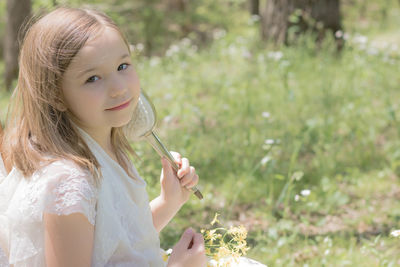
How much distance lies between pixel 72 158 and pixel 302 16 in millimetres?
3876

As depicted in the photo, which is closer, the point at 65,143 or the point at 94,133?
the point at 65,143

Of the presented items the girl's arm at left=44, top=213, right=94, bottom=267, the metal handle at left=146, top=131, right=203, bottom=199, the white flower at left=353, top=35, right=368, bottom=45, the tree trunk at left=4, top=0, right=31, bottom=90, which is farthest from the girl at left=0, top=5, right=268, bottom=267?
the tree trunk at left=4, top=0, right=31, bottom=90

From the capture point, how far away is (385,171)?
2805 mm

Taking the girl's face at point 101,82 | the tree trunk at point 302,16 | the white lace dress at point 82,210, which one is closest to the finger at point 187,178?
the white lace dress at point 82,210

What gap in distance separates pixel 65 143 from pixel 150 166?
1502mm

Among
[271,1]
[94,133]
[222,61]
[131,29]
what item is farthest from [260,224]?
[131,29]

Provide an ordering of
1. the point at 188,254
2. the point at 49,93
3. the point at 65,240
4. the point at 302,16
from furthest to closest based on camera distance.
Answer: the point at 302,16, the point at 188,254, the point at 49,93, the point at 65,240

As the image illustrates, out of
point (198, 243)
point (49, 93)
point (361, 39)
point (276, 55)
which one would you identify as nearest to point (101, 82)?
point (49, 93)

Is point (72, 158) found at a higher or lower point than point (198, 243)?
higher

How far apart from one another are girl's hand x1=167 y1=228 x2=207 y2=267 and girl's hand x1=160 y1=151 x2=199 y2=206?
0.74ft

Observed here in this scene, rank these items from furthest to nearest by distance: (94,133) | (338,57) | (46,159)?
(338,57) < (94,133) < (46,159)

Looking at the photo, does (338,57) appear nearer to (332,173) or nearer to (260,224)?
(332,173)

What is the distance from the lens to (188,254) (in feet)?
4.15

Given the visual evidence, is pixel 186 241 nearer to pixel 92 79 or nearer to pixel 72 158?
pixel 72 158
